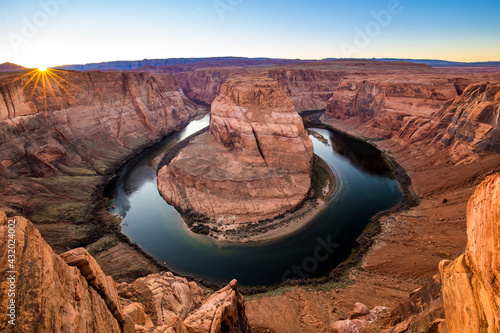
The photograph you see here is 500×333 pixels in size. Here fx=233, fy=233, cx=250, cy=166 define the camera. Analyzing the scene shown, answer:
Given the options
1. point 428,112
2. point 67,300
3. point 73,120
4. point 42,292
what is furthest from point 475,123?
point 73,120

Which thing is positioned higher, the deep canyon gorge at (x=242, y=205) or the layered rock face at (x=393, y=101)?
the layered rock face at (x=393, y=101)

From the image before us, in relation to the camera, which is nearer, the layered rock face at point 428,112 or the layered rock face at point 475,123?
the layered rock face at point 475,123

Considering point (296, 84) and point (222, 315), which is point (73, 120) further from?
point (296, 84)

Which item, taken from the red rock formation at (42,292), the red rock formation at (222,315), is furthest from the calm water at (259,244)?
the red rock formation at (42,292)

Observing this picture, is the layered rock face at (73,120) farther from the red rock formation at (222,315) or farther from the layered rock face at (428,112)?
the layered rock face at (428,112)

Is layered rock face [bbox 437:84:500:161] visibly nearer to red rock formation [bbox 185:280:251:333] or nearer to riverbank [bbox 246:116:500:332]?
riverbank [bbox 246:116:500:332]

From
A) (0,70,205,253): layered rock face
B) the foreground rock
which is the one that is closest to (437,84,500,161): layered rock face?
the foreground rock
